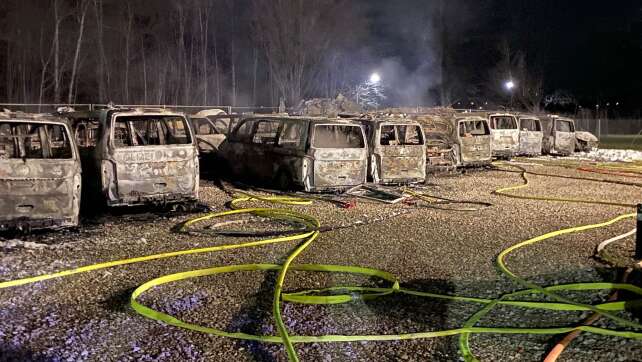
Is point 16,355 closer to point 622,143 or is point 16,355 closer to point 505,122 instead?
point 505,122

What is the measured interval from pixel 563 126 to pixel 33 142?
743 inches

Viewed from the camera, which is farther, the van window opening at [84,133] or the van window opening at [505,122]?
the van window opening at [505,122]

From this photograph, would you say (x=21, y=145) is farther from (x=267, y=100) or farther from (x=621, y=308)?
(x=267, y=100)

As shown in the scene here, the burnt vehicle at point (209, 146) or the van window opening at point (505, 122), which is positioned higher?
the van window opening at point (505, 122)

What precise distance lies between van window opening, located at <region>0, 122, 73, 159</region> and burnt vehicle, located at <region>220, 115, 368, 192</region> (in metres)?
3.56

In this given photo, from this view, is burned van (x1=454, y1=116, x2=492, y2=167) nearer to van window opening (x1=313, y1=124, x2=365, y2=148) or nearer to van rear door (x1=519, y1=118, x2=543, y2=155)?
van window opening (x1=313, y1=124, x2=365, y2=148)

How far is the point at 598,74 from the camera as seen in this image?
163 feet

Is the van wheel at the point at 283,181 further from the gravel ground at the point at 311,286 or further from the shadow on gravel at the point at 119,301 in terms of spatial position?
the shadow on gravel at the point at 119,301

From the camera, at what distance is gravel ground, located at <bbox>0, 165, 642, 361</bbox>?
13.0ft

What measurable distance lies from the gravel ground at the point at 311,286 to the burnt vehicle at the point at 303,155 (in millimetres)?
1349

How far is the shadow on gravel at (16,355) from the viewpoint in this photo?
375 centimetres

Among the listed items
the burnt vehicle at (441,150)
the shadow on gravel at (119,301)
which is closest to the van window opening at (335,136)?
the burnt vehicle at (441,150)

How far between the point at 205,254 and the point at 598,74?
51.1m

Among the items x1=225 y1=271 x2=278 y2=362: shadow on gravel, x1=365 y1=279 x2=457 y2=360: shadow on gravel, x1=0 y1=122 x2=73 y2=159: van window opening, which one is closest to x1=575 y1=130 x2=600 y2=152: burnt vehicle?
x1=0 y1=122 x2=73 y2=159: van window opening
